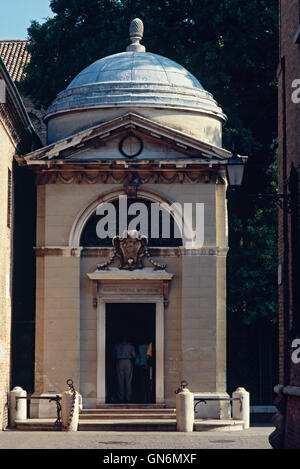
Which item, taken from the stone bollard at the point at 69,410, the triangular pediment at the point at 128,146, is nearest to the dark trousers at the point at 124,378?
the stone bollard at the point at 69,410

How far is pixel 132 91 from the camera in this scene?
106ft

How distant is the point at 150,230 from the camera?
31.0m

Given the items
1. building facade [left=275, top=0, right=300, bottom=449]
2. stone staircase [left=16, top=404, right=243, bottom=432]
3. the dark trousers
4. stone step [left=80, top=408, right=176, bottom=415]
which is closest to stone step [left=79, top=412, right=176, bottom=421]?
stone staircase [left=16, top=404, right=243, bottom=432]

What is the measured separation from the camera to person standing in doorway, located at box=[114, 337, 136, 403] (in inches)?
1235

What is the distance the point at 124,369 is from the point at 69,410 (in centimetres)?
340

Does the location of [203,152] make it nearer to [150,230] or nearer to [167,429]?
[150,230]

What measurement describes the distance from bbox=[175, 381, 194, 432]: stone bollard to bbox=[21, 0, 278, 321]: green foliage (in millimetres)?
7337

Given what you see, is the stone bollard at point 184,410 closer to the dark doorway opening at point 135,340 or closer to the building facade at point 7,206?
the dark doorway opening at point 135,340

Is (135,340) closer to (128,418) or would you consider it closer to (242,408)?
(128,418)

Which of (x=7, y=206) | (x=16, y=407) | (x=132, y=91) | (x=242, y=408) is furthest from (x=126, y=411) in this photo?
(x=132, y=91)

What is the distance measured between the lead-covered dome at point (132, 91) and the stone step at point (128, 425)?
834 cm

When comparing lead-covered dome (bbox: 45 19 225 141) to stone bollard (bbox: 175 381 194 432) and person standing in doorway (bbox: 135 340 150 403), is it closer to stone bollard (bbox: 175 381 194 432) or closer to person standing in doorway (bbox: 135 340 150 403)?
person standing in doorway (bbox: 135 340 150 403)

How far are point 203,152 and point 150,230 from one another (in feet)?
8.31
